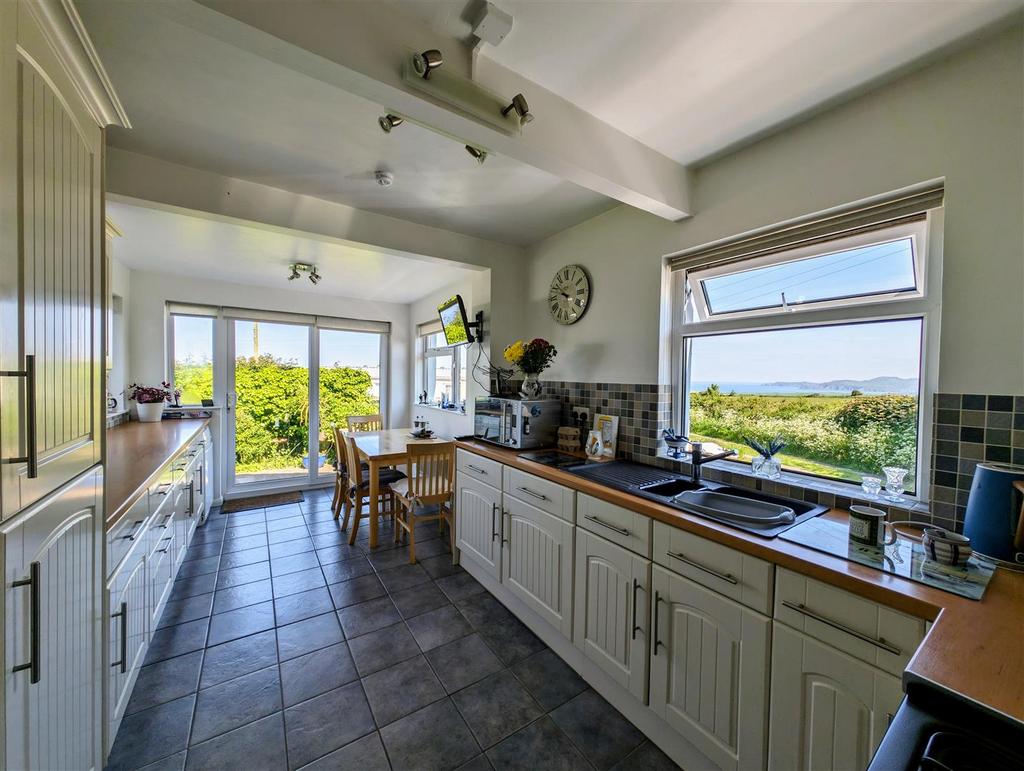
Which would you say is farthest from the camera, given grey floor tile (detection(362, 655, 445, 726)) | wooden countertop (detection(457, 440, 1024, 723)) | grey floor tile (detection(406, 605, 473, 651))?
grey floor tile (detection(406, 605, 473, 651))

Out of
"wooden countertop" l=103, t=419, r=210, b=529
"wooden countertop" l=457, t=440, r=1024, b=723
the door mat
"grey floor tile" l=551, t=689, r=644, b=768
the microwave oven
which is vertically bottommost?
"grey floor tile" l=551, t=689, r=644, b=768

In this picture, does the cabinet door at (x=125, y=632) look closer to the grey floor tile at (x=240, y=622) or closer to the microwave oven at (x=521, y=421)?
the grey floor tile at (x=240, y=622)

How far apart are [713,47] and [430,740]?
2620 mm

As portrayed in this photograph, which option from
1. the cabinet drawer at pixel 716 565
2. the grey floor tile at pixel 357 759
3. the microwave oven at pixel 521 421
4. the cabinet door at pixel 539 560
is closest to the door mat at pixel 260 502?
the microwave oven at pixel 521 421

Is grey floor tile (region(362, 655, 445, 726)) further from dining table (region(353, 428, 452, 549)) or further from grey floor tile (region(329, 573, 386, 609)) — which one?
dining table (region(353, 428, 452, 549))

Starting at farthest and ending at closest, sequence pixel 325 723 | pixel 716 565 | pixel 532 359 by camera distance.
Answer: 1. pixel 532 359
2. pixel 325 723
3. pixel 716 565

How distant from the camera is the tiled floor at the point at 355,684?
139 cm

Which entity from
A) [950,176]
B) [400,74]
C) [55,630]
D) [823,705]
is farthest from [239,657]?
[950,176]

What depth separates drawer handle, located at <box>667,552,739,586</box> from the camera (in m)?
1.19

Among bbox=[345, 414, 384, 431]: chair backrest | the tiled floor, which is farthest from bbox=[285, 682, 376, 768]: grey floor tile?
bbox=[345, 414, 384, 431]: chair backrest

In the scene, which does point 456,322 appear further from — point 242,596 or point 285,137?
point 242,596

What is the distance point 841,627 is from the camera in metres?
0.97

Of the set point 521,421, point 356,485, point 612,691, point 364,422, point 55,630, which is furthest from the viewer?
point 364,422

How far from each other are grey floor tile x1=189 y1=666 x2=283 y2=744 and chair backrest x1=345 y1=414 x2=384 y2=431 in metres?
2.95
